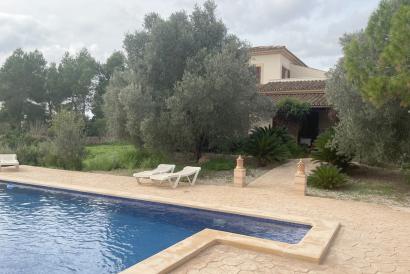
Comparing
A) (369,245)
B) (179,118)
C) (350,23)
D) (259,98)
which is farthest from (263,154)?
(369,245)

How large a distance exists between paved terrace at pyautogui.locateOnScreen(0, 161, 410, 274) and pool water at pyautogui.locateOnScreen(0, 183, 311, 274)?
0.79 meters

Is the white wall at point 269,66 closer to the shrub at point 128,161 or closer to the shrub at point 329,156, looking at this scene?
the shrub at point 329,156

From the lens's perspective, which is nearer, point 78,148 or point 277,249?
point 277,249

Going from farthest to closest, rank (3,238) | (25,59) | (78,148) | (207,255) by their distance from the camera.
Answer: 1. (25,59)
2. (78,148)
3. (3,238)
4. (207,255)

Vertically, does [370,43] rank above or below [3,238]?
above

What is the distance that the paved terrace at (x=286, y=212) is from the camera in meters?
5.62

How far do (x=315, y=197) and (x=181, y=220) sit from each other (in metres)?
4.40

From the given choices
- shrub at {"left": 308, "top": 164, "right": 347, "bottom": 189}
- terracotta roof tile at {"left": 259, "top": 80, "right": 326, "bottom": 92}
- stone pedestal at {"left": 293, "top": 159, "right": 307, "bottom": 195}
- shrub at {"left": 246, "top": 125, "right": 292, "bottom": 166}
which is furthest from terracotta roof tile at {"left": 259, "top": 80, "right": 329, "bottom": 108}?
stone pedestal at {"left": 293, "top": 159, "right": 307, "bottom": 195}

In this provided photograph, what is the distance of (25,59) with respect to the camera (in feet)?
133

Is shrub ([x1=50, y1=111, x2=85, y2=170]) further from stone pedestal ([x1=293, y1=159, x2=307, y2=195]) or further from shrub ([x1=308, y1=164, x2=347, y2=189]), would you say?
shrub ([x1=308, y1=164, x2=347, y2=189])

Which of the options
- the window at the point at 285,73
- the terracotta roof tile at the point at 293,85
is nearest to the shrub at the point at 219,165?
the terracotta roof tile at the point at 293,85

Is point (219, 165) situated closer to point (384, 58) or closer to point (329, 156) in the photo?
point (329, 156)

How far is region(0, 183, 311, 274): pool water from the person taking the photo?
6.32 metres

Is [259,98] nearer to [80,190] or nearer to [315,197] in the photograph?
[315,197]
